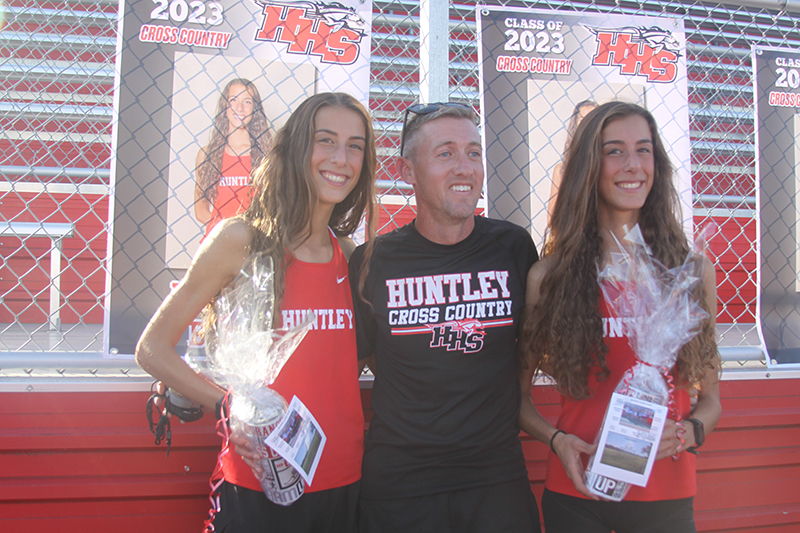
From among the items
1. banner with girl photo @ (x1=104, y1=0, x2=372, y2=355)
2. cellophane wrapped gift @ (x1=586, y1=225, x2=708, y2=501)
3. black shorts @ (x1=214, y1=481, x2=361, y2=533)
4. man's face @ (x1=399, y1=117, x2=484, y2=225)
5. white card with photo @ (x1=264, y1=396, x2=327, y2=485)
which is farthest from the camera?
banner with girl photo @ (x1=104, y1=0, x2=372, y2=355)

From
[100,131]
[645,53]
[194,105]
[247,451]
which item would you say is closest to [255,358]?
[247,451]

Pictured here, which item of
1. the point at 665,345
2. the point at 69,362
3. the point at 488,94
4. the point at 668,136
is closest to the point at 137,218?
the point at 69,362

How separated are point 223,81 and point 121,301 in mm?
1016

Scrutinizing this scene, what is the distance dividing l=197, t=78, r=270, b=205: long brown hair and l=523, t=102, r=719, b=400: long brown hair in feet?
4.29

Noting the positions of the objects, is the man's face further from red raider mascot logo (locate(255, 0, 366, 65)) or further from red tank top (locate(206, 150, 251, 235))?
red tank top (locate(206, 150, 251, 235))

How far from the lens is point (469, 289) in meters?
1.60

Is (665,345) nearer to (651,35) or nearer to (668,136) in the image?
(668,136)

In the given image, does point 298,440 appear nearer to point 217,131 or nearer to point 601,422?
point 601,422

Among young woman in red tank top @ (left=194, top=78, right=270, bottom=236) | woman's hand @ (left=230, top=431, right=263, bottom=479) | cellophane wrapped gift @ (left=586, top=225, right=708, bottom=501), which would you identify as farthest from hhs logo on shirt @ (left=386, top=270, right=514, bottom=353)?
young woman in red tank top @ (left=194, top=78, right=270, bottom=236)

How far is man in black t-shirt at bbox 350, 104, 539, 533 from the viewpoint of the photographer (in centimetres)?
148

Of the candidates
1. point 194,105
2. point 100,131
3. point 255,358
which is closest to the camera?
point 255,358

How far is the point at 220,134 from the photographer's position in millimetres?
1953

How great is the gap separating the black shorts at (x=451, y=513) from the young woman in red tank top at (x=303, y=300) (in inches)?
3.7

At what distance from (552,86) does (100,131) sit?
16.7 feet
